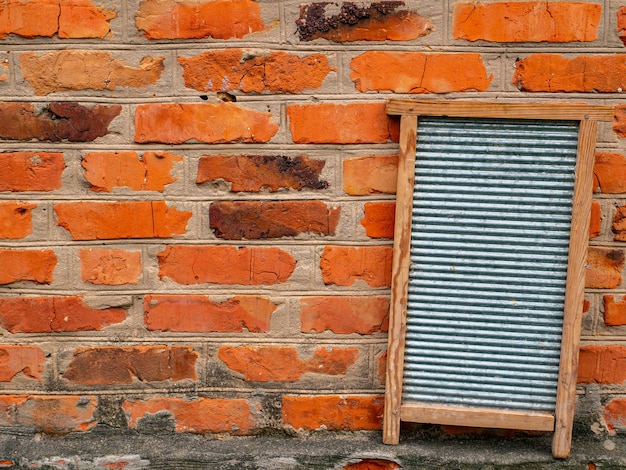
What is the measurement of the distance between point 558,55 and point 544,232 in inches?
19.1

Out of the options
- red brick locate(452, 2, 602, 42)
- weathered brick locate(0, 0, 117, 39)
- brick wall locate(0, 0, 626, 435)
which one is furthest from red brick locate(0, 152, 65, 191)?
red brick locate(452, 2, 602, 42)

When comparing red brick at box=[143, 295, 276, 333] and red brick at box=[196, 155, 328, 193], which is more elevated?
red brick at box=[196, 155, 328, 193]

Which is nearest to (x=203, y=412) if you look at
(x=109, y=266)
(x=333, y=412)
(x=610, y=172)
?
(x=333, y=412)

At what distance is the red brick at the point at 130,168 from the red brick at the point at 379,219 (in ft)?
1.82

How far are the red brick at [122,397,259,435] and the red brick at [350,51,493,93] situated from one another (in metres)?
1.00

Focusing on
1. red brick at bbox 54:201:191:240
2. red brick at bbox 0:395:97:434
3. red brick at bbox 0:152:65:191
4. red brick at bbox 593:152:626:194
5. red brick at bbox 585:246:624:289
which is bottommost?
red brick at bbox 0:395:97:434

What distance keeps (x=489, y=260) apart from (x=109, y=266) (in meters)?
1.08

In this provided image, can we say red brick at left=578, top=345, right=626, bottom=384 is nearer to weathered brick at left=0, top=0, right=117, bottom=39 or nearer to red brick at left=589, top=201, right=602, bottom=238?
red brick at left=589, top=201, right=602, bottom=238

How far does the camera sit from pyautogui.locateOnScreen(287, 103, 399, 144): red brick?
1557 millimetres

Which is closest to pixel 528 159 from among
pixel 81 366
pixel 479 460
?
pixel 479 460

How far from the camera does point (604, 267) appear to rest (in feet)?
5.26

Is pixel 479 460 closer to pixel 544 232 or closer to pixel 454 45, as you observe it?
pixel 544 232

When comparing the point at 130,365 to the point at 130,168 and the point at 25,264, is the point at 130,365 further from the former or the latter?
the point at 130,168

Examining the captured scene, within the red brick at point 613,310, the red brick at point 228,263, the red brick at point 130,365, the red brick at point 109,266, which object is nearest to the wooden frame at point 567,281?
the red brick at point 613,310
